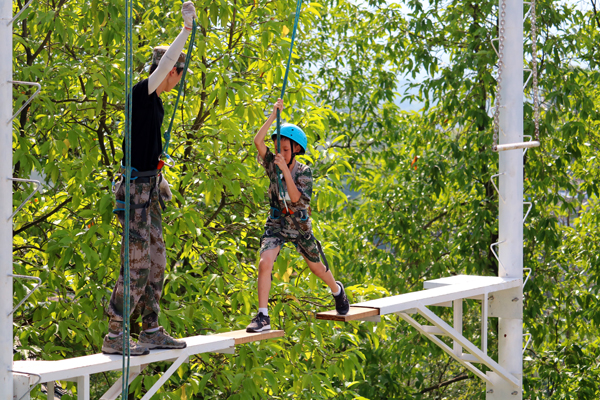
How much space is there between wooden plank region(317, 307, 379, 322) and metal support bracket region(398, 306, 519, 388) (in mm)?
603

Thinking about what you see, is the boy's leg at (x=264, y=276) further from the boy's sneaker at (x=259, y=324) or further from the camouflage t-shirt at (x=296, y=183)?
the camouflage t-shirt at (x=296, y=183)

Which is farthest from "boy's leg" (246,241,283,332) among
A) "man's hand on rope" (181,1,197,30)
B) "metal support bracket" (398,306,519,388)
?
"man's hand on rope" (181,1,197,30)

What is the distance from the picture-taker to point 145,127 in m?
3.97

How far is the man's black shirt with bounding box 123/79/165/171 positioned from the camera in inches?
155

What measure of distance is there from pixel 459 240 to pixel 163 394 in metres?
5.59

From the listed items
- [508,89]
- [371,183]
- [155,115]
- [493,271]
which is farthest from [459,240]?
[155,115]

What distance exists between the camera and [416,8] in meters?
10.8

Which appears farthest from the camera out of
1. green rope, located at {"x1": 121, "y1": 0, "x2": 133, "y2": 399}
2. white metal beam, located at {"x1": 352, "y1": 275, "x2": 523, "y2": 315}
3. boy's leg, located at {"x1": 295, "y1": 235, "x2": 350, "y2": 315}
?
white metal beam, located at {"x1": 352, "y1": 275, "x2": 523, "y2": 315}

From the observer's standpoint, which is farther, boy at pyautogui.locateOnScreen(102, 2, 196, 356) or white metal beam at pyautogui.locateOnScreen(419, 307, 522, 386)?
white metal beam at pyautogui.locateOnScreen(419, 307, 522, 386)

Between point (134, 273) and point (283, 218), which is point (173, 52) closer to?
point (134, 273)

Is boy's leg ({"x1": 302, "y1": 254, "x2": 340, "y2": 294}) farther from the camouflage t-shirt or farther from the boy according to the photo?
the boy

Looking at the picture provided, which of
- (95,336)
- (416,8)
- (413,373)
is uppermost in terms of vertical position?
(416,8)

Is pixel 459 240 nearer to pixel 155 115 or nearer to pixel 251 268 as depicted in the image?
pixel 251 268

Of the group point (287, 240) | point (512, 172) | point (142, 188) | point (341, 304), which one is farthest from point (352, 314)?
point (512, 172)
